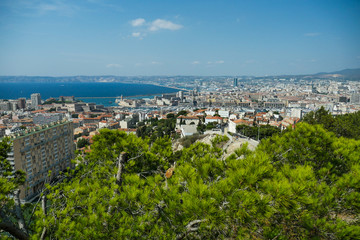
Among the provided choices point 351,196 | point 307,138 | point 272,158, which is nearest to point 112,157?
point 272,158

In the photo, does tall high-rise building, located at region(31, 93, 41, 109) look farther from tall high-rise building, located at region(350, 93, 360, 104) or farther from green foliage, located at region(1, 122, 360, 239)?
tall high-rise building, located at region(350, 93, 360, 104)

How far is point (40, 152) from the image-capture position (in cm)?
1578

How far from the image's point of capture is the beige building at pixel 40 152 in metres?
13.9

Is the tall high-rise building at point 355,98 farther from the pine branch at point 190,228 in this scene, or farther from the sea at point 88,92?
the pine branch at point 190,228

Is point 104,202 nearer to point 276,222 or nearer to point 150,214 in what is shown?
point 150,214

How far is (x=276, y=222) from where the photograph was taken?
84.6 inches

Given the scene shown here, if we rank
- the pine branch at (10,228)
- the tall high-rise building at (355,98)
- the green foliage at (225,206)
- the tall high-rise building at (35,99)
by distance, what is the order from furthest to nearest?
the tall high-rise building at (35,99)
the tall high-rise building at (355,98)
the pine branch at (10,228)
the green foliage at (225,206)

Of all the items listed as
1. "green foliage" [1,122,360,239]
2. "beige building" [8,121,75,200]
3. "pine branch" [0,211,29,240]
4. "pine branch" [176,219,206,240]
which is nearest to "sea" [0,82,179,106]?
"beige building" [8,121,75,200]

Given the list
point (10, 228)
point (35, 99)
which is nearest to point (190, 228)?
point (10, 228)

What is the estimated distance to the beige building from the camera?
548 inches

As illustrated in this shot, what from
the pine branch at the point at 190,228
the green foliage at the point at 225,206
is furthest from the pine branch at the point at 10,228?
the pine branch at the point at 190,228

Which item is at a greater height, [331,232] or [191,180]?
[191,180]

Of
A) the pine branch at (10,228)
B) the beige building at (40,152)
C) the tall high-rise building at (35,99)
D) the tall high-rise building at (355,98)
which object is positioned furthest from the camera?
the tall high-rise building at (35,99)

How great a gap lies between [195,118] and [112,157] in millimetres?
25877
